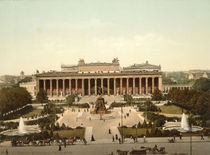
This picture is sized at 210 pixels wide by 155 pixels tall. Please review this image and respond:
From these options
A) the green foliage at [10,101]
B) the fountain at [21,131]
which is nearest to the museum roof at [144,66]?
the green foliage at [10,101]

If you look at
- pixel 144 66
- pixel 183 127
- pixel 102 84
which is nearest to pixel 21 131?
pixel 183 127

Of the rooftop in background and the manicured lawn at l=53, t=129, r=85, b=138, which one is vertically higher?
the rooftop in background

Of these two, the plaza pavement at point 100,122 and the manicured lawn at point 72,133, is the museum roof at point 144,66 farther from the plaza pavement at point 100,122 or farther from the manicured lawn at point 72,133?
the manicured lawn at point 72,133

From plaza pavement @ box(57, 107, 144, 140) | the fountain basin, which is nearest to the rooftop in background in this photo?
plaza pavement @ box(57, 107, 144, 140)

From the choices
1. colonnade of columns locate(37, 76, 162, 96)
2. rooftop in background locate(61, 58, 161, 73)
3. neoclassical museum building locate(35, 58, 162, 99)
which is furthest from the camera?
colonnade of columns locate(37, 76, 162, 96)

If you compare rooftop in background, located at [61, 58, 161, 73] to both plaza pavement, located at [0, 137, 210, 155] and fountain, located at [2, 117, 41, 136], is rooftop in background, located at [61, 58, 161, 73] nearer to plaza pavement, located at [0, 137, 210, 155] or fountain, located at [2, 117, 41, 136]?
fountain, located at [2, 117, 41, 136]

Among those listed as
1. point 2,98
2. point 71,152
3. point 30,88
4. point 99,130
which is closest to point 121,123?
point 99,130

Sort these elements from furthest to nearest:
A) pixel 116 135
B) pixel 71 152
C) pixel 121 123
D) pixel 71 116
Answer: pixel 71 116, pixel 121 123, pixel 116 135, pixel 71 152

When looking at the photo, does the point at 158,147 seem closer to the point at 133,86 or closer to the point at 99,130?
the point at 99,130
